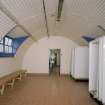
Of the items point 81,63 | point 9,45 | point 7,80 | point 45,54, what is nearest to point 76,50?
point 81,63

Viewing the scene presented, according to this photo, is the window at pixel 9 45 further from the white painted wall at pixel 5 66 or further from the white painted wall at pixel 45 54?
the white painted wall at pixel 45 54

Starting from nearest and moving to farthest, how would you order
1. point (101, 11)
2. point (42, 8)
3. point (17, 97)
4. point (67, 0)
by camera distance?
point (67, 0) < point (101, 11) < point (42, 8) < point (17, 97)

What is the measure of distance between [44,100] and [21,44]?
18.7 ft

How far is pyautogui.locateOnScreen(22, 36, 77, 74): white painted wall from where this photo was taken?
1221cm

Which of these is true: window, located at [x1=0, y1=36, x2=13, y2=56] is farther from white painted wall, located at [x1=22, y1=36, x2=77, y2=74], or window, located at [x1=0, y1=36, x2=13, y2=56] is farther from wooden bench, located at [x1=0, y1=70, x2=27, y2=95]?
white painted wall, located at [x1=22, y1=36, x2=77, y2=74]

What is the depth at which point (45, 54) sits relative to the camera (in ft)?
40.3

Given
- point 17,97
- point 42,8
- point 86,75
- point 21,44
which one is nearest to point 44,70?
point 21,44

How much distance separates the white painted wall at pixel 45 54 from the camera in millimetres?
12211

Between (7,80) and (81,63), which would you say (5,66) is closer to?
(7,80)

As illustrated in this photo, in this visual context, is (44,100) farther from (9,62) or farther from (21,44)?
(21,44)

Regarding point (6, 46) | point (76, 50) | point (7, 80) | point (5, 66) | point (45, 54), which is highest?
point (6, 46)

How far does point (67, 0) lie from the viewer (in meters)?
4.46

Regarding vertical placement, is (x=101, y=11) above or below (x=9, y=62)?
above

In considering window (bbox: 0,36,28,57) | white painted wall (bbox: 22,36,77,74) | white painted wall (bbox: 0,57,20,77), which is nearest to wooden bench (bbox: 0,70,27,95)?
white painted wall (bbox: 0,57,20,77)
